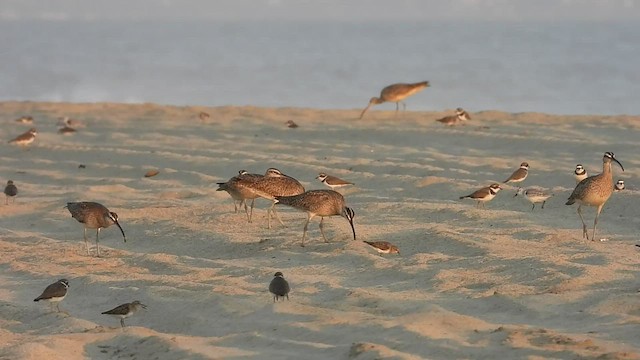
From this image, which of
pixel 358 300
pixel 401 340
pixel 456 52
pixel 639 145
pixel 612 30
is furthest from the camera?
pixel 612 30

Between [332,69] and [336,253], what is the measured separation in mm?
44626

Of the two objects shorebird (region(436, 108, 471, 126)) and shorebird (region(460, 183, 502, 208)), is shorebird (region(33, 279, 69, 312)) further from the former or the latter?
shorebird (region(436, 108, 471, 126))

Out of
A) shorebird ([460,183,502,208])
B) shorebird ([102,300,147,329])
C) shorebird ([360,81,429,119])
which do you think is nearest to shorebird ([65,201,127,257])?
shorebird ([102,300,147,329])

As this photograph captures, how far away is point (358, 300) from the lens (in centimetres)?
1191

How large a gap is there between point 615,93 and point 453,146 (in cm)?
2094

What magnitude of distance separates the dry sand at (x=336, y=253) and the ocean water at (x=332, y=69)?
15.5 m

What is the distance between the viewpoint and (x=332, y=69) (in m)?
58.9

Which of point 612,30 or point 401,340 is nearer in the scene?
point 401,340

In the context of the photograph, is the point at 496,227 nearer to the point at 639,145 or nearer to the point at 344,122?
the point at 639,145

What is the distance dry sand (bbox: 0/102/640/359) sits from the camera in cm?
1047

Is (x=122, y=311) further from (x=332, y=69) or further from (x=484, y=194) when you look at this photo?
(x=332, y=69)

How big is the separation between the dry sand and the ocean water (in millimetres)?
15523

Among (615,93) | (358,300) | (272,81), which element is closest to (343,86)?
(272,81)

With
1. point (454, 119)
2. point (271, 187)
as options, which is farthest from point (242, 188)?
point (454, 119)
